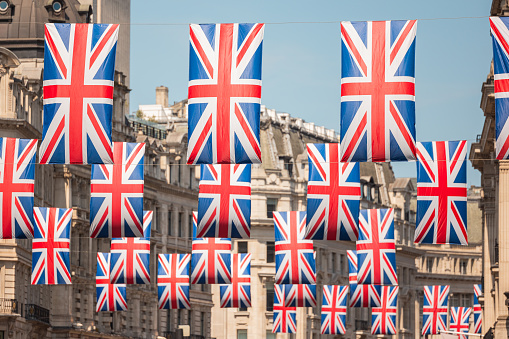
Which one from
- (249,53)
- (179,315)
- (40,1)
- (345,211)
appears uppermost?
(40,1)

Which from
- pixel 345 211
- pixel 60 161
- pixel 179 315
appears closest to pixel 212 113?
pixel 60 161

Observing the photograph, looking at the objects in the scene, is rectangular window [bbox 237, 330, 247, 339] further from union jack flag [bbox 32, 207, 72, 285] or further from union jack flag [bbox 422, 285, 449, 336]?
union jack flag [bbox 32, 207, 72, 285]

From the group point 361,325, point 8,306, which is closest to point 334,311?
point 8,306

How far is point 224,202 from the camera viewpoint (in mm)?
49406

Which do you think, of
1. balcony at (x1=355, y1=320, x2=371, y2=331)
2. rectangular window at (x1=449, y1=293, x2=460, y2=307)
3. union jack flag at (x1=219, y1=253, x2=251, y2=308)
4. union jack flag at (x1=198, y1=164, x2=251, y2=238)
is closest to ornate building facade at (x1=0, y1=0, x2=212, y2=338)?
union jack flag at (x1=219, y1=253, x2=251, y2=308)

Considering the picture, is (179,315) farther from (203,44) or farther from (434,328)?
(203,44)

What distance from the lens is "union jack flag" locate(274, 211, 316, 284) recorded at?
6178cm

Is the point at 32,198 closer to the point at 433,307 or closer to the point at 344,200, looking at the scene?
the point at 344,200

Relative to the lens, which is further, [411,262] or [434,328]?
[411,262]

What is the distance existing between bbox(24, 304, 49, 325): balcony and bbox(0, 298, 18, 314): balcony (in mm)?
3135

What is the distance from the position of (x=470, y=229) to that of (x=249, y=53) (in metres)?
127

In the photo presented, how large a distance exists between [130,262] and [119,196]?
10.1 meters

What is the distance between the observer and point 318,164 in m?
53.0

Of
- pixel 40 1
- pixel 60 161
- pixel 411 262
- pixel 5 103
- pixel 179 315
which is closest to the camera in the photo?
pixel 60 161
